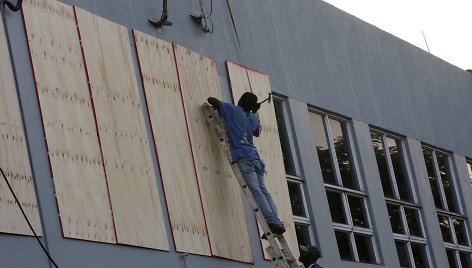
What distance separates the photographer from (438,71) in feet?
70.4

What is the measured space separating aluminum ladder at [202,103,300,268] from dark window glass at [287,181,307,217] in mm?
1585

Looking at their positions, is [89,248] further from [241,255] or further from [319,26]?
[319,26]

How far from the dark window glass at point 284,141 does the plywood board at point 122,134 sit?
3659 millimetres

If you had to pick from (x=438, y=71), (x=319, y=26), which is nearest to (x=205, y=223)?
(x=319, y=26)

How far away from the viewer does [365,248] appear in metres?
17.5

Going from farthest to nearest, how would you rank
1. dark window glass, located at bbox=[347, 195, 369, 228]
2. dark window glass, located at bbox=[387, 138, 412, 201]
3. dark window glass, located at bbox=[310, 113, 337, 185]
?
dark window glass, located at bbox=[387, 138, 412, 201] < dark window glass, located at bbox=[347, 195, 369, 228] < dark window glass, located at bbox=[310, 113, 337, 185]

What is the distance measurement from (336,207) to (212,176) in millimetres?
3801

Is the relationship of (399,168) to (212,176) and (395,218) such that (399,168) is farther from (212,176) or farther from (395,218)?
(212,176)

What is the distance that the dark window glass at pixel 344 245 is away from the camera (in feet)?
55.1

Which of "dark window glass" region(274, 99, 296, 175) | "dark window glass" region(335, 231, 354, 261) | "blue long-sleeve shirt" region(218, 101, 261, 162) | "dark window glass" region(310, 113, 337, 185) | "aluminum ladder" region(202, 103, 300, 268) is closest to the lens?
"aluminum ladder" region(202, 103, 300, 268)

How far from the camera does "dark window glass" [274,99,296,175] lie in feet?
53.3

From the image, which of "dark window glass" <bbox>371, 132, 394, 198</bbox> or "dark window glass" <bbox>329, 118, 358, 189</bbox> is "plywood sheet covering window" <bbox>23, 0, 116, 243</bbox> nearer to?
"dark window glass" <bbox>329, 118, 358, 189</bbox>

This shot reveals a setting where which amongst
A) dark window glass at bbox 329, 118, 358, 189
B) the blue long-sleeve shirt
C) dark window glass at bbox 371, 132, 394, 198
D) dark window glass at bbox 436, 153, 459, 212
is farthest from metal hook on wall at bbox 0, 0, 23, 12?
dark window glass at bbox 436, 153, 459, 212

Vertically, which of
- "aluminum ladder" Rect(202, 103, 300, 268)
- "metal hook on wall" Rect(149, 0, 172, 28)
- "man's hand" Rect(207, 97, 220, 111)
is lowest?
"aluminum ladder" Rect(202, 103, 300, 268)
